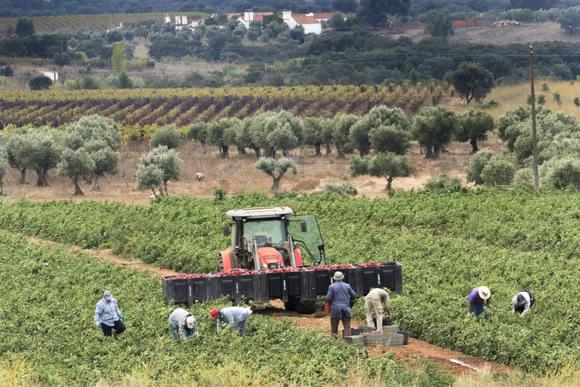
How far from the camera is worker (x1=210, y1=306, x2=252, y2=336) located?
22984 millimetres

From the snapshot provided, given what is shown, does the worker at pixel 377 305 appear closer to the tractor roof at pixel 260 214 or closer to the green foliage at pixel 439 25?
the tractor roof at pixel 260 214

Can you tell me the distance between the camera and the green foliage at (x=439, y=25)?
190500mm

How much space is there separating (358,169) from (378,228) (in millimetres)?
30395

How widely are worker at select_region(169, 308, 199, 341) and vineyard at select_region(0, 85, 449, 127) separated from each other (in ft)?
287

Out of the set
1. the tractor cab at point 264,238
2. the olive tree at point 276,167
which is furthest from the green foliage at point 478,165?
the tractor cab at point 264,238

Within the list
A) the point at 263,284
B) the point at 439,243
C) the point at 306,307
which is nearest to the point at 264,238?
the point at 306,307

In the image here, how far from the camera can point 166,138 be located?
90812 mm

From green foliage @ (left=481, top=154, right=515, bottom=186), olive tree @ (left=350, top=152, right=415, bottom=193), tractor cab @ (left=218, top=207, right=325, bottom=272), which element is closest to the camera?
tractor cab @ (left=218, top=207, right=325, bottom=272)

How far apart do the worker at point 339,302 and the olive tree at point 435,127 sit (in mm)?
59425

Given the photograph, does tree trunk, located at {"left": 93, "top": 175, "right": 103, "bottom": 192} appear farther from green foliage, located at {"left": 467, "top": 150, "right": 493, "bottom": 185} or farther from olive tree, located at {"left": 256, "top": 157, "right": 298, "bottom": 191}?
green foliage, located at {"left": 467, "top": 150, "right": 493, "bottom": 185}

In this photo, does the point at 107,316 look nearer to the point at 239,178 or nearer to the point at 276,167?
the point at 276,167

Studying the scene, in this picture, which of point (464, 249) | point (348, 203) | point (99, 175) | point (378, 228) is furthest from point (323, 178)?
point (464, 249)

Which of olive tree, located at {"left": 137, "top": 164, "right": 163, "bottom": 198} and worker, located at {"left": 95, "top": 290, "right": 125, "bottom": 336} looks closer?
worker, located at {"left": 95, "top": 290, "right": 125, "bottom": 336}

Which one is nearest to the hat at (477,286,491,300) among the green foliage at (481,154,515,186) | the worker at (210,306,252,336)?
the worker at (210,306,252,336)
